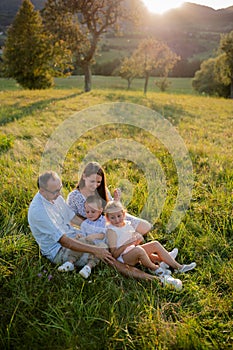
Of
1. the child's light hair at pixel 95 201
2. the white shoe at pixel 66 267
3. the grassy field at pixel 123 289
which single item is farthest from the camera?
the child's light hair at pixel 95 201

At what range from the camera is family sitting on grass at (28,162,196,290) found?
4059mm

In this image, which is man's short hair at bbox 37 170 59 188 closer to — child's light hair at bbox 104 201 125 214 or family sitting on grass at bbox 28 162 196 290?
family sitting on grass at bbox 28 162 196 290

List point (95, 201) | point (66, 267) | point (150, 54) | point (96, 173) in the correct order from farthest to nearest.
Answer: point (150, 54), point (96, 173), point (95, 201), point (66, 267)

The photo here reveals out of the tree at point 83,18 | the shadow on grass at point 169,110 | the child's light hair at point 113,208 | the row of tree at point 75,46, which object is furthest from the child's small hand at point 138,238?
the tree at point 83,18

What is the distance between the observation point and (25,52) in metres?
30.4

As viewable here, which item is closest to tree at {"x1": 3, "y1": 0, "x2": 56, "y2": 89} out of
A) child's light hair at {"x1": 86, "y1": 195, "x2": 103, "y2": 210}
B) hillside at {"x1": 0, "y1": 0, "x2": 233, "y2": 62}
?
child's light hair at {"x1": 86, "y1": 195, "x2": 103, "y2": 210}

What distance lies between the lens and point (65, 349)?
2.99 meters

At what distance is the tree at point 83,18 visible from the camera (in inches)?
842

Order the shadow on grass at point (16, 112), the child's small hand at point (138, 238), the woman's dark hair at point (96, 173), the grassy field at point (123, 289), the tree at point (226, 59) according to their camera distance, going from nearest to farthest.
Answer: the grassy field at point (123, 289)
the child's small hand at point (138, 238)
the woman's dark hair at point (96, 173)
the shadow on grass at point (16, 112)
the tree at point (226, 59)

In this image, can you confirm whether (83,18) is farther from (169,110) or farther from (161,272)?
(161,272)

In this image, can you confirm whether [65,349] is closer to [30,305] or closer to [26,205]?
Result: [30,305]

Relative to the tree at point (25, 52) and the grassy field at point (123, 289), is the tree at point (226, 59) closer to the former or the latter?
the tree at point (25, 52)

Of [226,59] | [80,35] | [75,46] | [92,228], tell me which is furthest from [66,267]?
[226,59]

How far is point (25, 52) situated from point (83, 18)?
10.3m
